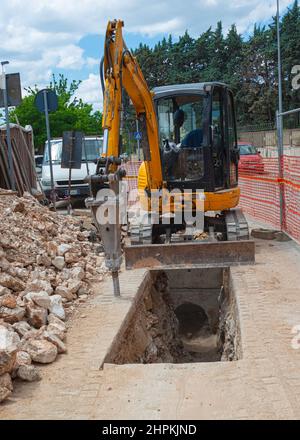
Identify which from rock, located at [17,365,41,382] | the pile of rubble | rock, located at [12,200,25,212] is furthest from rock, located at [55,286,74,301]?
rock, located at [12,200,25,212]

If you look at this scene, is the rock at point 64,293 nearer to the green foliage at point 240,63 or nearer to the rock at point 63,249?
the rock at point 63,249

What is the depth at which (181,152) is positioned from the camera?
913 cm

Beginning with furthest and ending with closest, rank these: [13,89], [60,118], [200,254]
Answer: [60,118], [13,89], [200,254]

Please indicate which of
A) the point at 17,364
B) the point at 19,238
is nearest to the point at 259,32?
the point at 19,238

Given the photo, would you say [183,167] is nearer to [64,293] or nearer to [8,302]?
[64,293]

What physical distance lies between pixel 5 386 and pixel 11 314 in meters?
1.17

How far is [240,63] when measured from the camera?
50.7 m

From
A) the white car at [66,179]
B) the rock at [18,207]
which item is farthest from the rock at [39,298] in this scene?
the white car at [66,179]

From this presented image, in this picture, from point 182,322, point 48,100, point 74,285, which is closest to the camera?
point 74,285

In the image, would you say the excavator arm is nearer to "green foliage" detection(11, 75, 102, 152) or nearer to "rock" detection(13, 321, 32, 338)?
"rock" detection(13, 321, 32, 338)

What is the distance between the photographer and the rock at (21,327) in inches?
203

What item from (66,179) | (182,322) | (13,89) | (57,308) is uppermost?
(13,89)

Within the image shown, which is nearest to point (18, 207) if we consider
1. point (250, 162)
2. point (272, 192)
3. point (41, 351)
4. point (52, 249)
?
point (52, 249)

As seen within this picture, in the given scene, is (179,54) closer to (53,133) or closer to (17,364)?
(53,133)
